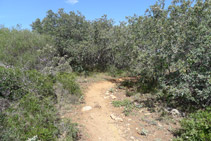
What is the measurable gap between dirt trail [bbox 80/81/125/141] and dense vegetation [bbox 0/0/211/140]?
41.8 inches

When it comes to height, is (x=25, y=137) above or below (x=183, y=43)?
below

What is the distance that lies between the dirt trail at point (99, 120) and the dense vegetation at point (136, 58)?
3.48 feet

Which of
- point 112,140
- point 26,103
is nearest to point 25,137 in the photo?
point 26,103

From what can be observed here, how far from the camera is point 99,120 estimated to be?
5.55 meters

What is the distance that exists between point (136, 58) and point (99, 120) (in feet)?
13.0

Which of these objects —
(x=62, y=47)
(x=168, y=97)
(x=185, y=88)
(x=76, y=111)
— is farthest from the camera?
(x=62, y=47)

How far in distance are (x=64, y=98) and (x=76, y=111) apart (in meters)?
0.82

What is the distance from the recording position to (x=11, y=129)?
3.31 metres

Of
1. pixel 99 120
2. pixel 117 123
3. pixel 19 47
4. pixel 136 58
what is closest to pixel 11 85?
pixel 99 120

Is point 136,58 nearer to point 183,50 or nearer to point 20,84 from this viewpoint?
point 183,50

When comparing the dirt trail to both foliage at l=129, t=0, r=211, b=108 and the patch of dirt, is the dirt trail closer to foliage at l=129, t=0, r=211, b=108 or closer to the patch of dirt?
the patch of dirt

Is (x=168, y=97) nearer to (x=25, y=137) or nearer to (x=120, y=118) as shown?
(x=120, y=118)

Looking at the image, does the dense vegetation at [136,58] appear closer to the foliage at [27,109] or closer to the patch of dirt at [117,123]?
the foliage at [27,109]

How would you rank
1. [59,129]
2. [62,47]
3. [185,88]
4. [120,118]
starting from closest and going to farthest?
[59,129]
[185,88]
[120,118]
[62,47]
